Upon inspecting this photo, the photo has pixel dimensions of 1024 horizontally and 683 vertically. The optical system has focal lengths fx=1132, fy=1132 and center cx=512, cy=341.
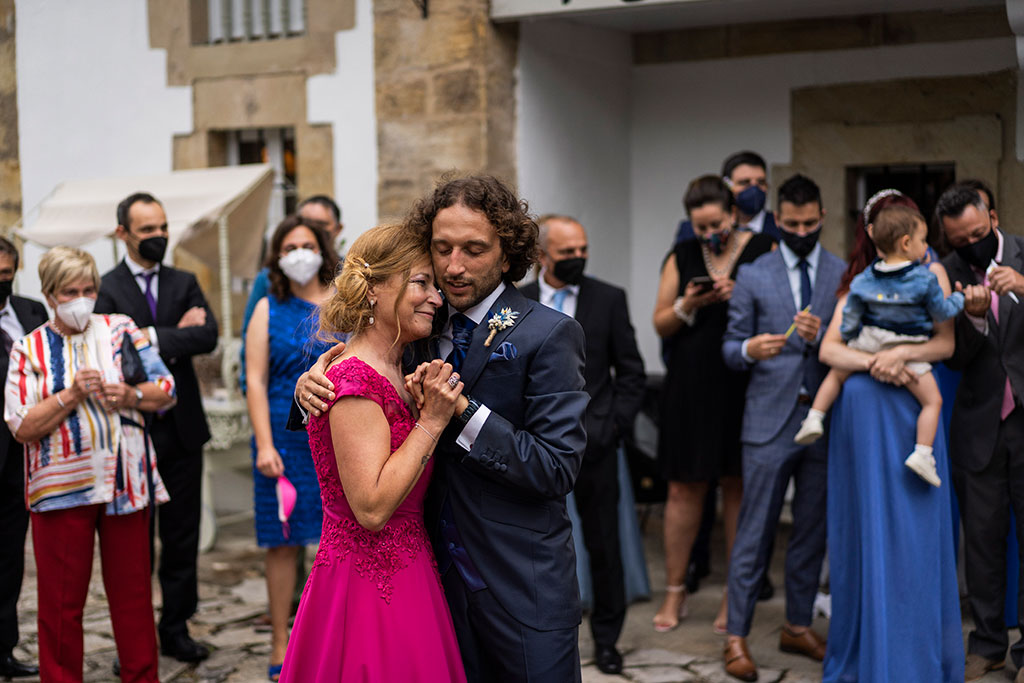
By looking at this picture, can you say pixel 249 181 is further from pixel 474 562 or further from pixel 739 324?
pixel 474 562

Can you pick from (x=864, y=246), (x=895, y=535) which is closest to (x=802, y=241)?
(x=864, y=246)

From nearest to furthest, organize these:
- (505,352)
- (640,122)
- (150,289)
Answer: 1. (505,352)
2. (150,289)
3. (640,122)

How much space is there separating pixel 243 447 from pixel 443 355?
609 cm

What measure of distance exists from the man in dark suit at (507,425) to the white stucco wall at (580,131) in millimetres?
4233

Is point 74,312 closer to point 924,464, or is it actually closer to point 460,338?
point 460,338

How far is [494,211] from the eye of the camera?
2973 mm

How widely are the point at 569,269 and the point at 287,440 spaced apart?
1510 millimetres

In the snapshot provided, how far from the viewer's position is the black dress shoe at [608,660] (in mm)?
5129

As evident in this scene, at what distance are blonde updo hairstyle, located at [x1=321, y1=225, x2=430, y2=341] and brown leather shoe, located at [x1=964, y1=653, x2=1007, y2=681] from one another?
10.9 ft

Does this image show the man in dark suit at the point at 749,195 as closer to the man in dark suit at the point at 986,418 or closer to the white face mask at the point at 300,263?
the man in dark suit at the point at 986,418

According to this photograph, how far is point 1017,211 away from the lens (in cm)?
571

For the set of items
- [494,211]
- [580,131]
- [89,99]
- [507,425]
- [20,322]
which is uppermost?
[89,99]

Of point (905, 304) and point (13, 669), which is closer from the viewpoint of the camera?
point (905, 304)

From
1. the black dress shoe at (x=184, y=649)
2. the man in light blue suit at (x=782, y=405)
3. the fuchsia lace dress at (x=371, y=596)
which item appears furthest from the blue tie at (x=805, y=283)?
the black dress shoe at (x=184, y=649)
